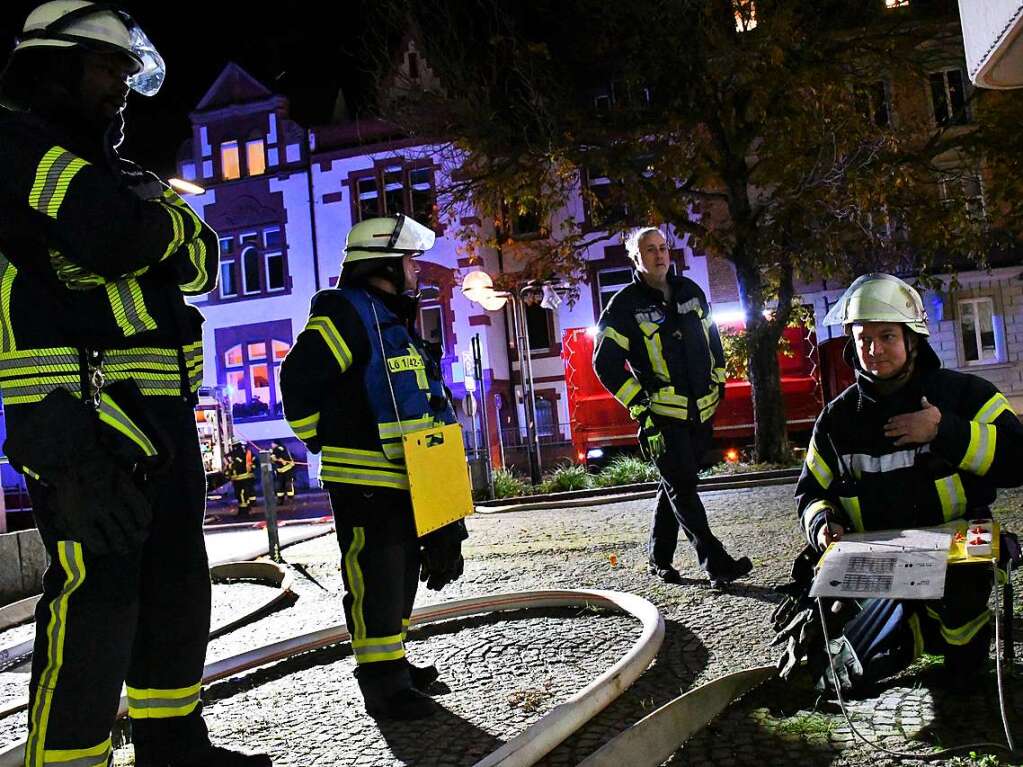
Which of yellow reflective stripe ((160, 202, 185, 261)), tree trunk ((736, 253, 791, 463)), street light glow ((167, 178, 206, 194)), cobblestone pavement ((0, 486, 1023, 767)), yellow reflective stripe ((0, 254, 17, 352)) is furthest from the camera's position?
tree trunk ((736, 253, 791, 463))

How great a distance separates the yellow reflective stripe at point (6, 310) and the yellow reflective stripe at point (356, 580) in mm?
1384

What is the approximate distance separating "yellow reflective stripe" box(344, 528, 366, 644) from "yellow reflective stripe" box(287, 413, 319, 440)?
41 centimetres

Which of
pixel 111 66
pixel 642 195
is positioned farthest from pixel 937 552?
pixel 642 195

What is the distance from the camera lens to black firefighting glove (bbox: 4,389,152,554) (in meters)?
2.07

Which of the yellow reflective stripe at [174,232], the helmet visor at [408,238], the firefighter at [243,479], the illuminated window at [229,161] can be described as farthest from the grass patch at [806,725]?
the illuminated window at [229,161]

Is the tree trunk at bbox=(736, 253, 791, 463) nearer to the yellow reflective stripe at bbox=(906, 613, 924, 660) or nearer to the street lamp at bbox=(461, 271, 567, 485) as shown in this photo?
the street lamp at bbox=(461, 271, 567, 485)

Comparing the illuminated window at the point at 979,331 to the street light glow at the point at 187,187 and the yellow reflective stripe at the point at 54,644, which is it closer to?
the street light glow at the point at 187,187

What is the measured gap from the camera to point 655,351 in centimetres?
507

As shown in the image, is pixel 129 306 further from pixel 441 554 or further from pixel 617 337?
pixel 617 337

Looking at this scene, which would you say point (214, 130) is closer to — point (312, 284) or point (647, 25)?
point (312, 284)

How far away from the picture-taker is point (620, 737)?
7.72 ft

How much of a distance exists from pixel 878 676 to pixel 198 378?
2.20 m

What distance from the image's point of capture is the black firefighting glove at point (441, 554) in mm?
3346

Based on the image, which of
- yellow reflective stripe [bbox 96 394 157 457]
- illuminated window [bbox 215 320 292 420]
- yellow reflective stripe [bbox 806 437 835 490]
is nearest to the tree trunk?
yellow reflective stripe [bbox 806 437 835 490]
